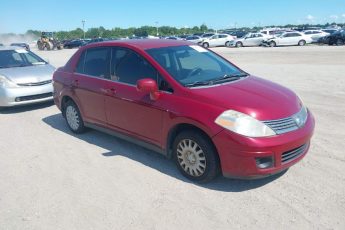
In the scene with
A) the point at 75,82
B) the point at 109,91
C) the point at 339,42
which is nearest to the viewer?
the point at 109,91

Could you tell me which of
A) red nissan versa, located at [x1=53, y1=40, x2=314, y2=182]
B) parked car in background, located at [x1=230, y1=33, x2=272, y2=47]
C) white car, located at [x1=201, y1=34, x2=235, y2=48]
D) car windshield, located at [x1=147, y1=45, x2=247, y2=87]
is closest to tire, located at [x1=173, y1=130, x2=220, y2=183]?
red nissan versa, located at [x1=53, y1=40, x2=314, y2=182]

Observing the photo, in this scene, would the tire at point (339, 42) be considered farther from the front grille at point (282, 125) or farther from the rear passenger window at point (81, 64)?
the front grille at point (282, 125)

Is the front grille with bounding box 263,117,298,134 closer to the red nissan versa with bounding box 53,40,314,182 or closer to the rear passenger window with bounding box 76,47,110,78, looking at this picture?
the red nissan versa with bounding box 53,40,314,182

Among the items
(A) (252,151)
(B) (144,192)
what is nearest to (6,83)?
(B) (144,192)

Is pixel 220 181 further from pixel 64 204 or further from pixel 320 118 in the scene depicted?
pixel 320 118

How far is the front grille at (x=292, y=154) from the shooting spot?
370 centimetres

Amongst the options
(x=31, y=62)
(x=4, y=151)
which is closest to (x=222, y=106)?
(x=4, y=151)

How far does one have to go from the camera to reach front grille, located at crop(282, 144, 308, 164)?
12.1ft

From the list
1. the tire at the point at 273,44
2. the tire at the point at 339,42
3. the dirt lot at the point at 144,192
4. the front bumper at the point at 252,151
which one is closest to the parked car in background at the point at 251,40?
the tire at the point at 273,44

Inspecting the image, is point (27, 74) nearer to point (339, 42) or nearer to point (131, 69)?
point (131, 69)

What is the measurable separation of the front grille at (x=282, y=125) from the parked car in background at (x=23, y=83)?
6221 mm

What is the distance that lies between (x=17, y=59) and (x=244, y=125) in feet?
25.1

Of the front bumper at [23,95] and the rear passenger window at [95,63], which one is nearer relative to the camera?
the rear passenger window at [95,63]

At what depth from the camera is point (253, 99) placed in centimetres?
390
